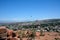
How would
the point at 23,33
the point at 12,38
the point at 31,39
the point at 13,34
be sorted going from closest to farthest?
the point at 12,38 < the point at 13,34 < the point at 31,39 < the point at 23,33

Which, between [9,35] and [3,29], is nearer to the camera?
[3,29]

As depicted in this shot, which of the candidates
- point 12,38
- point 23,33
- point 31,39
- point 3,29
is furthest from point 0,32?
point 23,33

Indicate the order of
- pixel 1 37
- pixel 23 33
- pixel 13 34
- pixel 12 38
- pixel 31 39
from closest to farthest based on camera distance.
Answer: pixel 1 37 → pixel 12 38 → pixel 13 34 → pixel 31 39 → pixel 23 33

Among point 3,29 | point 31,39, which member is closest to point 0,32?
point 3,29

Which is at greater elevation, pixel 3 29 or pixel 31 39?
pixel 3 29

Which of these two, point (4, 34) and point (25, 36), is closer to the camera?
point (4, 34)

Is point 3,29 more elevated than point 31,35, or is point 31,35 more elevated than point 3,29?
point 3,29

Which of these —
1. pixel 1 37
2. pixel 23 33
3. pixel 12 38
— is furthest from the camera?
pixel 23 33

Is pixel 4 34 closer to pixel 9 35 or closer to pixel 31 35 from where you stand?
pixel 9 35

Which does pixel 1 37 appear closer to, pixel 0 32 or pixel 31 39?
pixel 0 32
